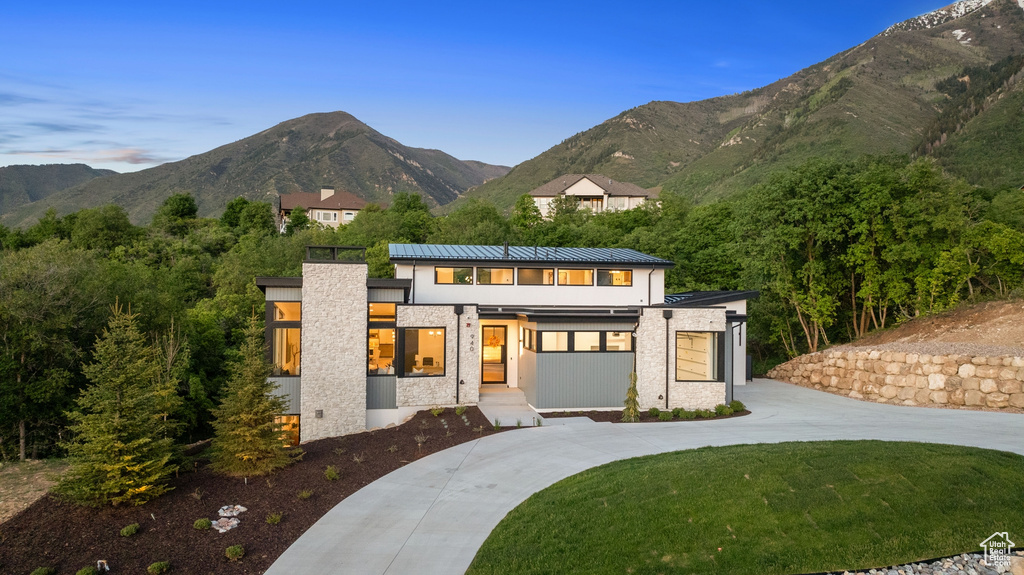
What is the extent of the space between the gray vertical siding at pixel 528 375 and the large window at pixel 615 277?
4335mm

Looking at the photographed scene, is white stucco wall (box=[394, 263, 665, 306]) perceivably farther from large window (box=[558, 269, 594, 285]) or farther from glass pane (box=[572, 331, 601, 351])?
glass pane (box=[572, 331, 601, 351])

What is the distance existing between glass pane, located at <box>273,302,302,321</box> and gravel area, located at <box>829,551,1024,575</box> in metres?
13.8

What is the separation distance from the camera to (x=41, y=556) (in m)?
7.63

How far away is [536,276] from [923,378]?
42.6 ft

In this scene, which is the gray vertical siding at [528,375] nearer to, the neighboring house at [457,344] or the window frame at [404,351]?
the neighboring house at [457,344]

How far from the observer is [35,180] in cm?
12269

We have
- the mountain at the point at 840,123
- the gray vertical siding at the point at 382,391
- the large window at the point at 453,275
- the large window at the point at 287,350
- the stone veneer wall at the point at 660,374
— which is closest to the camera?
the large window at the point at 287,350

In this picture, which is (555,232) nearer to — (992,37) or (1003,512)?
(1003,512)

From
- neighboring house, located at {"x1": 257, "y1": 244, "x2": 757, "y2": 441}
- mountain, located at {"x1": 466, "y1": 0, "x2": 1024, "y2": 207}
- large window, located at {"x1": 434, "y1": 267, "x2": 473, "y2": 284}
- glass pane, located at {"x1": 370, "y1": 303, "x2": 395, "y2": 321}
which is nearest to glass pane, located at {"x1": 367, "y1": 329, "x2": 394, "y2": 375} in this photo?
neighboring house, located at {"x1": 257, "y1": 244, "x2": 757, "y2": 441}

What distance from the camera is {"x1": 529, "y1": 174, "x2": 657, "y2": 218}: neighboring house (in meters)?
65.2

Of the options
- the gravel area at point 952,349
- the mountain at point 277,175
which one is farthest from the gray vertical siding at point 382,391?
the mountain at point 277,175

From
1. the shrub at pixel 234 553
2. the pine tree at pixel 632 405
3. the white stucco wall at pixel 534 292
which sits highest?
the white stucco wall at pixel 534 292

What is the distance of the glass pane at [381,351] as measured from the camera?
53.6ft

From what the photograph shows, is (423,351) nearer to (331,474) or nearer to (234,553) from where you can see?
(331,474)
